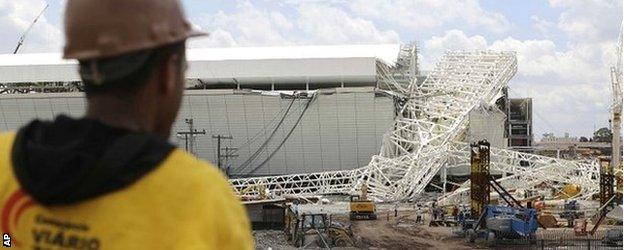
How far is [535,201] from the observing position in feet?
156

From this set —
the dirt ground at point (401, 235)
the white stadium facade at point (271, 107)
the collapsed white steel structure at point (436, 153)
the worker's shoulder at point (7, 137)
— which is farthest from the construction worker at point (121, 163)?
the white stadium facade at point (271, 107)

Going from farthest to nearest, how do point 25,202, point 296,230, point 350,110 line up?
point 350,110 < point 296,230 < point 25,202

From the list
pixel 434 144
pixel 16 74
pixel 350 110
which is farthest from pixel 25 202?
pixel 16 74

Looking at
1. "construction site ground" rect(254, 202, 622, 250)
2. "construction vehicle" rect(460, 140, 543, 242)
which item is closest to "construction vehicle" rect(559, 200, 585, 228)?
"construction site ground" rect(254, 202, 622, 250)

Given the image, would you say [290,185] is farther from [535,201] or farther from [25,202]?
[25,202]

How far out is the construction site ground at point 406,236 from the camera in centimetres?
2988

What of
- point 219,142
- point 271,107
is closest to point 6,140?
point 219,142

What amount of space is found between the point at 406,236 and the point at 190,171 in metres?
32.0

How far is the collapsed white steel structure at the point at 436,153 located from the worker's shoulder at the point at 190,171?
48.7 m

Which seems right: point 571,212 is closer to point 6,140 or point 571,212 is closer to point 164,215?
point 6,140

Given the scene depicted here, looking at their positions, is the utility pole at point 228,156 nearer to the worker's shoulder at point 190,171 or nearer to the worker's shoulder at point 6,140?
the worker's shoulder at point 6,140

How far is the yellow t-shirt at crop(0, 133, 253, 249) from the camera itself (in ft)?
5.46

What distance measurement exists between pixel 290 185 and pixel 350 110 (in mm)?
9248

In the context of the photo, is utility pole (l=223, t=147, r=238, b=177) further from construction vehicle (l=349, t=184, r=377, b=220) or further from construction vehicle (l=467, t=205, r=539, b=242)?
construction vehicle (l=467, t=205, r=539, b=242)
